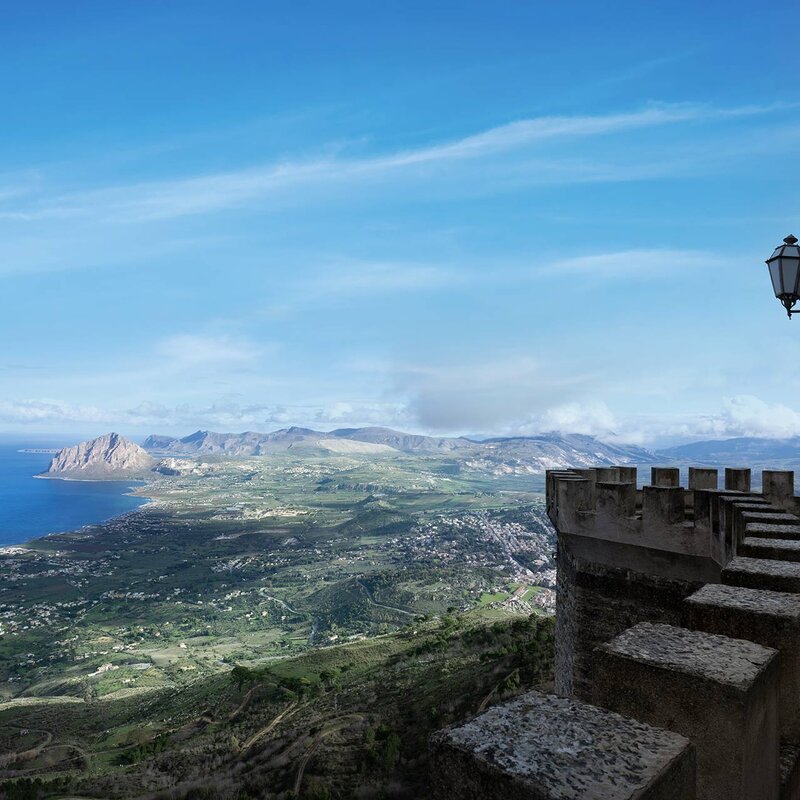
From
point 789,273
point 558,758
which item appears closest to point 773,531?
point 558,758

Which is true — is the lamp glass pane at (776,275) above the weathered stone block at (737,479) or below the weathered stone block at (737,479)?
above

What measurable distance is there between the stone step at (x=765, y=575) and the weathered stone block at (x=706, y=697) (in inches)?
57.0

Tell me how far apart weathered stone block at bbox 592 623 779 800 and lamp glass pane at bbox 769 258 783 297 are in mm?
8746

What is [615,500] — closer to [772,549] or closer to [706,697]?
[772,549]

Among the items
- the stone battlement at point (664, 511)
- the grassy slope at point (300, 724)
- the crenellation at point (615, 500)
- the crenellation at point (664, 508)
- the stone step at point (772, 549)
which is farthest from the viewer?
the grassy slope at point (300, 724)

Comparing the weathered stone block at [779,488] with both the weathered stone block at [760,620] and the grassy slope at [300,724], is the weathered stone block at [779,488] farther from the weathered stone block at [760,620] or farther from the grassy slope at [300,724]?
the grassy slope at [300,724]

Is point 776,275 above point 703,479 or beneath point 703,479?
above

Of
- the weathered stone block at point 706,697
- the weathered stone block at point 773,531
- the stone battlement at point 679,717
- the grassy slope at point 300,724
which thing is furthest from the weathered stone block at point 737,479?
the weathered stone block at point 706,697

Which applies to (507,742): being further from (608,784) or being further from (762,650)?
(762,650)

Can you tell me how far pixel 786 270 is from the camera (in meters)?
10.2

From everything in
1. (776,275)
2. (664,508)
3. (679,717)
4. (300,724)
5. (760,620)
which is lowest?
(300,724)

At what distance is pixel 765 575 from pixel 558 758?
10.9ft

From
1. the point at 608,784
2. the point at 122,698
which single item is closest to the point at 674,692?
the point at 608,784

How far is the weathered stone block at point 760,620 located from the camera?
407cm
